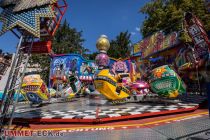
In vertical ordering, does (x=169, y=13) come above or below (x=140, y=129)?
above

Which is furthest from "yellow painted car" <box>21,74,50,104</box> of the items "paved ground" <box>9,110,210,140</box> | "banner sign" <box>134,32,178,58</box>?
"banner sign" <box>134,32,178,58</box>

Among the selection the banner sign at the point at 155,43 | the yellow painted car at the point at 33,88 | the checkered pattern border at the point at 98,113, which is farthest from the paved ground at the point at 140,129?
the banner sign at the point at 155,43

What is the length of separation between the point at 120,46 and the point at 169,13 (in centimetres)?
2085

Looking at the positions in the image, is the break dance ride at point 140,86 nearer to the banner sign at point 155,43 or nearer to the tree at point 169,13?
the banner sign at point 155,43

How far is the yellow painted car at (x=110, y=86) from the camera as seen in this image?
849 cm

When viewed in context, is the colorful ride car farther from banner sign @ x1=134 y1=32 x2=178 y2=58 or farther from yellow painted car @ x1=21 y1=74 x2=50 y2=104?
banner sign @ x1=134 y1=32 x2=178 y2=58

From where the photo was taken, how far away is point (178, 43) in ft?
50.7

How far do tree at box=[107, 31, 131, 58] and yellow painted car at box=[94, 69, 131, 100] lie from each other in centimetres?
3000

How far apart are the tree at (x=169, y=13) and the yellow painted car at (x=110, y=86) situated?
384 inches

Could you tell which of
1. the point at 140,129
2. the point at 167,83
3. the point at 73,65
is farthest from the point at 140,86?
the point at 73,65

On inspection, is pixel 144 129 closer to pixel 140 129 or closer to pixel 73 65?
pixel 140 129

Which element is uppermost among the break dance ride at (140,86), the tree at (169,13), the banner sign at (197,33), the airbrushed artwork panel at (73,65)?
the tree at (169,13)

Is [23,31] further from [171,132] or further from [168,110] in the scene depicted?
[168,110]

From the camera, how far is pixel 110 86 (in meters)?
8.48
